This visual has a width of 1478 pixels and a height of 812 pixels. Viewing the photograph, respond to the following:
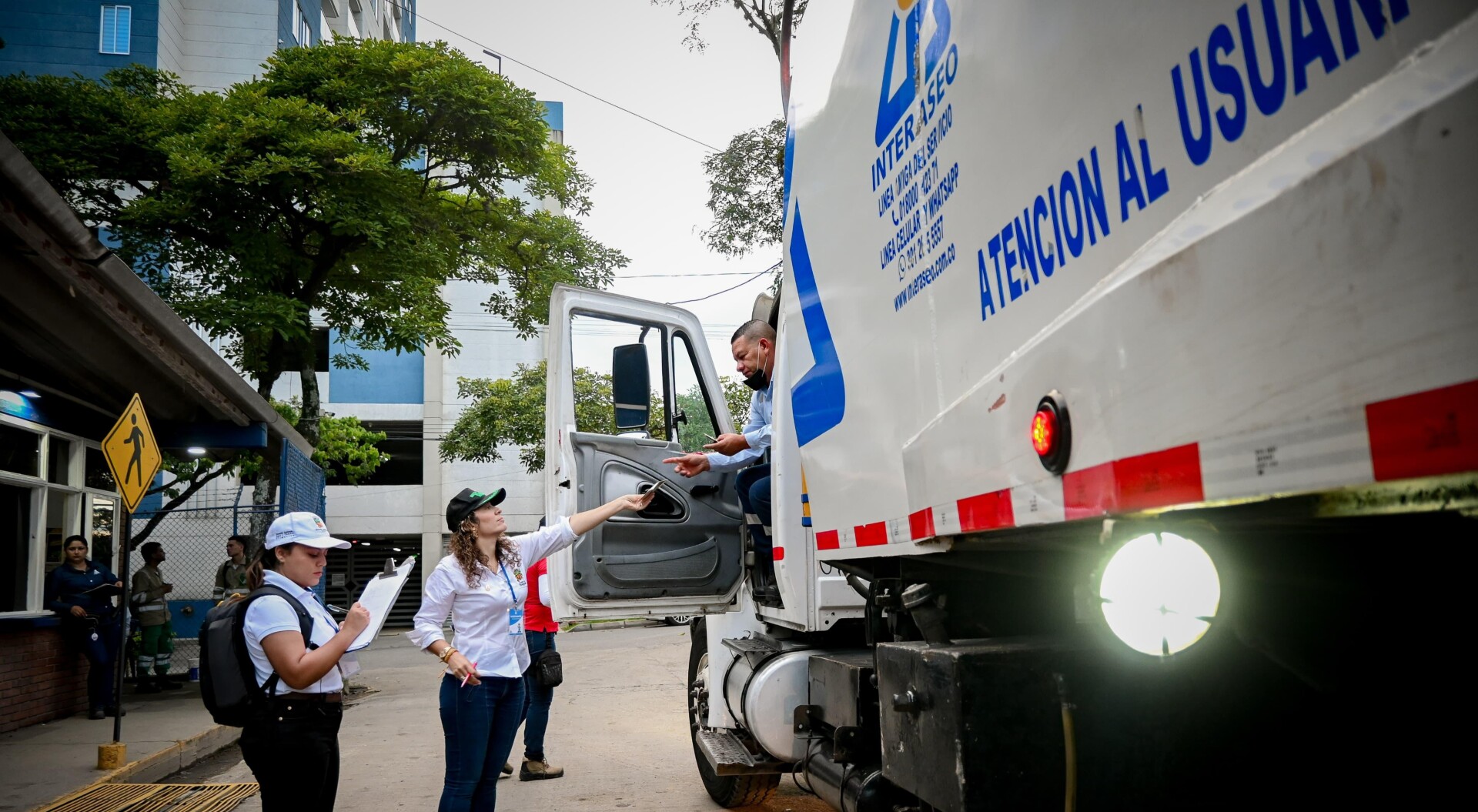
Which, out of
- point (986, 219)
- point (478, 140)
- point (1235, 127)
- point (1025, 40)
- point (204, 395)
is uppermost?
point (478, 140)

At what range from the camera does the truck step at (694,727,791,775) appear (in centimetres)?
503

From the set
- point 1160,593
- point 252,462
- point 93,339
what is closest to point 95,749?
point 93,339

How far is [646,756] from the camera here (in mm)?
8477

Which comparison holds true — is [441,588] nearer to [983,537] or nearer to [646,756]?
[983,537]

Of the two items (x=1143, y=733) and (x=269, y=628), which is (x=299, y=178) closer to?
(x=269, y=628)

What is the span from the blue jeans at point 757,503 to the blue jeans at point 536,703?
1.97 m

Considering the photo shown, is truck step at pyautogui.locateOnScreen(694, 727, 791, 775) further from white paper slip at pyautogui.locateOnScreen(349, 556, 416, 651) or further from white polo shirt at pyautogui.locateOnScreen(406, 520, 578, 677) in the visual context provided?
white paper slip at pyautogui.locateOnScreen(349, 556, 416, 651)

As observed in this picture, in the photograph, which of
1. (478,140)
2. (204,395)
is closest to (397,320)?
(478,140)

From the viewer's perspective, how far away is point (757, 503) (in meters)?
5.41

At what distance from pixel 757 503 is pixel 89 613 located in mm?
9044

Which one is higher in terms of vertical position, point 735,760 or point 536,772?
point 735,760

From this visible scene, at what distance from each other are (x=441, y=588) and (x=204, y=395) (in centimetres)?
743

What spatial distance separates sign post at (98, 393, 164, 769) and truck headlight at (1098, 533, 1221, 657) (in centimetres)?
753

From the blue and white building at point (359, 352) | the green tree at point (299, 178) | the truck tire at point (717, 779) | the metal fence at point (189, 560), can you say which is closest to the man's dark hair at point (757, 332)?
the truck tire at point (717, 779)
